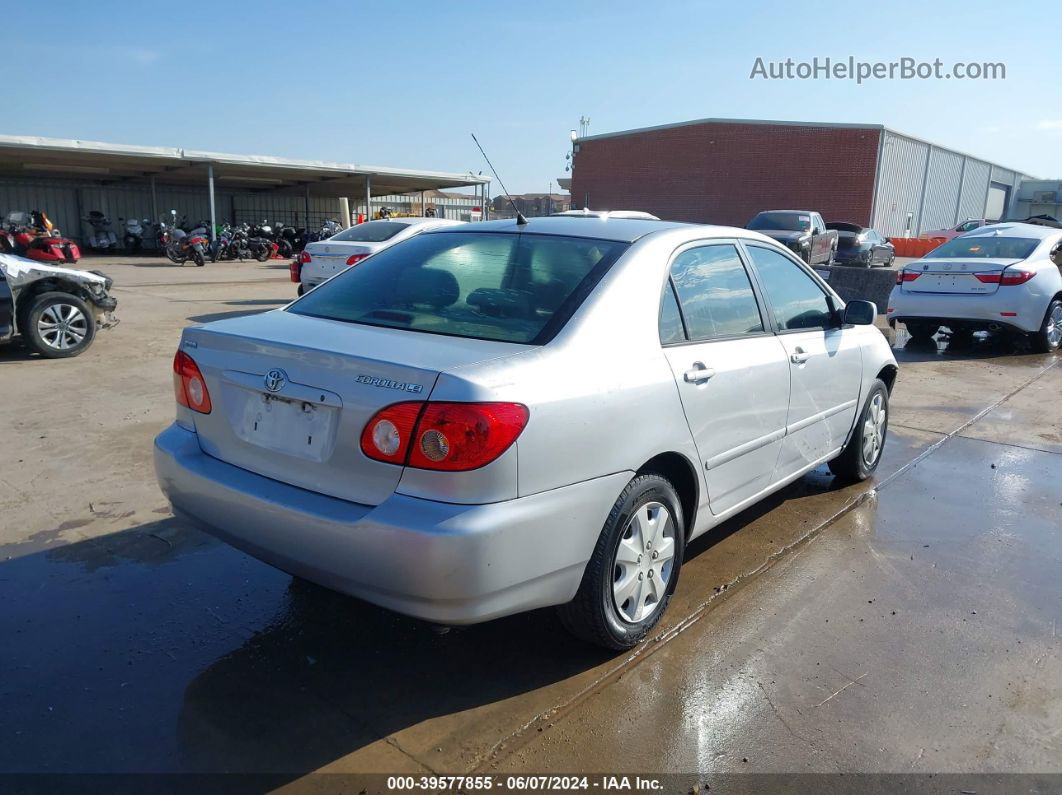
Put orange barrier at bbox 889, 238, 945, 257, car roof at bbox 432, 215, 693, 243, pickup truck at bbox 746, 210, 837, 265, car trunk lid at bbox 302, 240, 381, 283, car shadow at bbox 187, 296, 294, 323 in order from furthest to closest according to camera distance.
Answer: orange barrier at bbox 889, 238, 945, 257, pickup truck at bbox 746, 210, 837, 265, car shadow at bbox 187, 296, 294, 323, car trunk lid at bbox 302, 240, 381, 283, car roof at bbox 432, 215, 693, 243

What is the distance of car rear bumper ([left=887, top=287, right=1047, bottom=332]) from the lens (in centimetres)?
1001

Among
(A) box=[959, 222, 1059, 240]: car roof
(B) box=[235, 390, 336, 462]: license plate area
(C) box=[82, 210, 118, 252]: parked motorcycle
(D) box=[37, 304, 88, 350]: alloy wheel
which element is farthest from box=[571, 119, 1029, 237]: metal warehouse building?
(B) box=[235, 390, 336, 462]: license plate area

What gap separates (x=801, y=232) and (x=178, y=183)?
24.1 meters

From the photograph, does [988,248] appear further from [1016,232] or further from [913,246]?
[913,246]

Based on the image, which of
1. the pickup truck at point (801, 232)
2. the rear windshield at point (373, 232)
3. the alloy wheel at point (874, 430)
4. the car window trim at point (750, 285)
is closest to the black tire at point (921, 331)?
the pickup truck at point (801, 232)

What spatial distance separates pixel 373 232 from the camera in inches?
498

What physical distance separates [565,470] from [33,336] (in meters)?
7.66

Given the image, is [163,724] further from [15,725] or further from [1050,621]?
[1050,621]

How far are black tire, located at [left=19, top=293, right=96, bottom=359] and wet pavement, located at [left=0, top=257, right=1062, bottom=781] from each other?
12.6 feet

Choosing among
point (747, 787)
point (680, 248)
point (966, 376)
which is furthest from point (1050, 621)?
point (966, 376)

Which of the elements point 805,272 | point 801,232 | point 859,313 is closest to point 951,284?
point 859,313

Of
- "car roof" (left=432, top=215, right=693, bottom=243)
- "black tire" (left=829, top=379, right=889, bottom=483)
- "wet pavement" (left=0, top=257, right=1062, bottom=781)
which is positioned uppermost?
"car roof" (left=432, top=215, right=693, bottom=243)

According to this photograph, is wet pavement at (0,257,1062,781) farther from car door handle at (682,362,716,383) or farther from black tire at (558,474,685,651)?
car door handle at (682,362,716,383)

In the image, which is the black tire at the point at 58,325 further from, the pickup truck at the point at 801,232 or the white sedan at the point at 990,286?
the pickup truck at the point at 801,232
